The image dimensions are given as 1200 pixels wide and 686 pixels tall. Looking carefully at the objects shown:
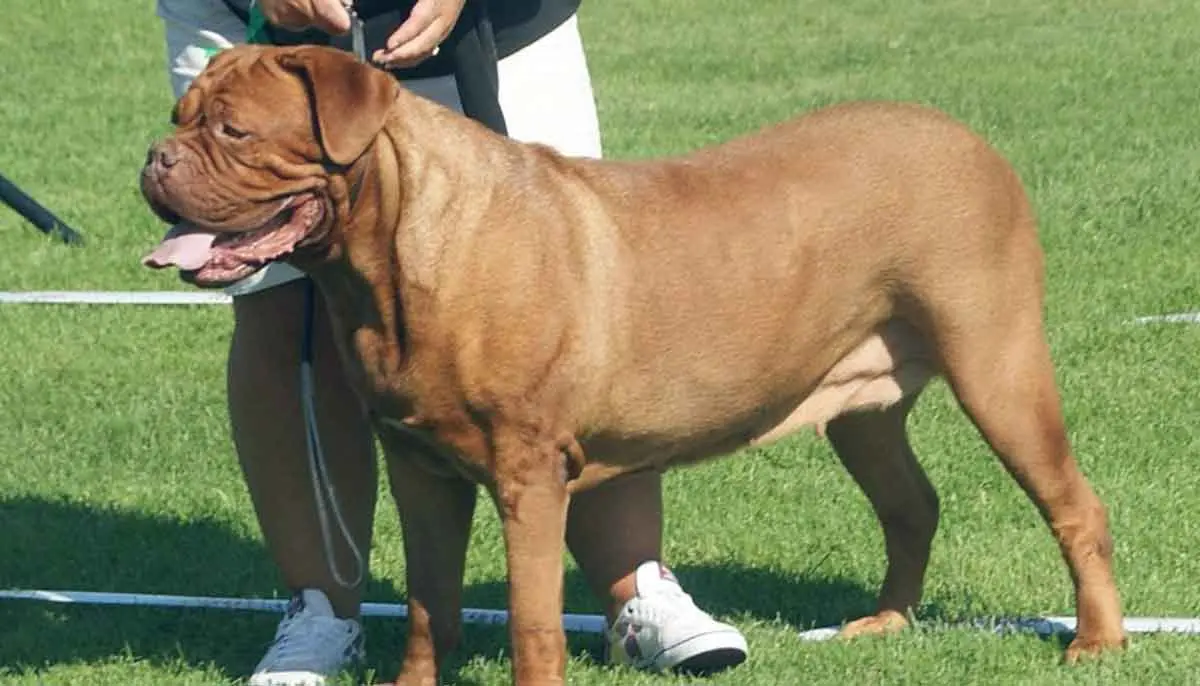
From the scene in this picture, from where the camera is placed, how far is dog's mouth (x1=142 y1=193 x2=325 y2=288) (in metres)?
4.05

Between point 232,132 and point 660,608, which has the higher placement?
point 232,132

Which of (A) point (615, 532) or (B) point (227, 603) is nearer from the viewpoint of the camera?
(A) point (615, 532)

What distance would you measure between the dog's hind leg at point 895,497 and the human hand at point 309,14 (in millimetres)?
1657

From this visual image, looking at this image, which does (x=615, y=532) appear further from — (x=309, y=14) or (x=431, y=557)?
(x=309, y=14)

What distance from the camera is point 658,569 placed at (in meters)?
5.08

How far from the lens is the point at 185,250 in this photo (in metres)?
4.07

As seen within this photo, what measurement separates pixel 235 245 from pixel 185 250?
10 cm

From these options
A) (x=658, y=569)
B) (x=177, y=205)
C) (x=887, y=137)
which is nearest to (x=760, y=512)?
(x=658, y=569)

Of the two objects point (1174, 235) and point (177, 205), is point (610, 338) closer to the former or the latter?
point (177, 205)

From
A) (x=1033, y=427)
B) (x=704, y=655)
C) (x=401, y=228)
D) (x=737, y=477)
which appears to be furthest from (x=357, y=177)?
(x=737, y=477)

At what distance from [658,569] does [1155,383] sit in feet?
8.94

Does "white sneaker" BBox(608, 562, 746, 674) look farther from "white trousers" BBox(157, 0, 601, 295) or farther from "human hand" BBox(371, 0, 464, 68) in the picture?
"human hand" BBox(371, 0, 464, 68)

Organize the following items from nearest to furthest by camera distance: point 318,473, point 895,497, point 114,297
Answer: point 318,473, point 895,497, point 114,297

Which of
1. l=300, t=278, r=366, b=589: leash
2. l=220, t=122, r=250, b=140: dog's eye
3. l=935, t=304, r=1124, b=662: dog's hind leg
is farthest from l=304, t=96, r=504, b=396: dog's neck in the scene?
l=935, t=304, r=1124, b=662: dog's hind leg
